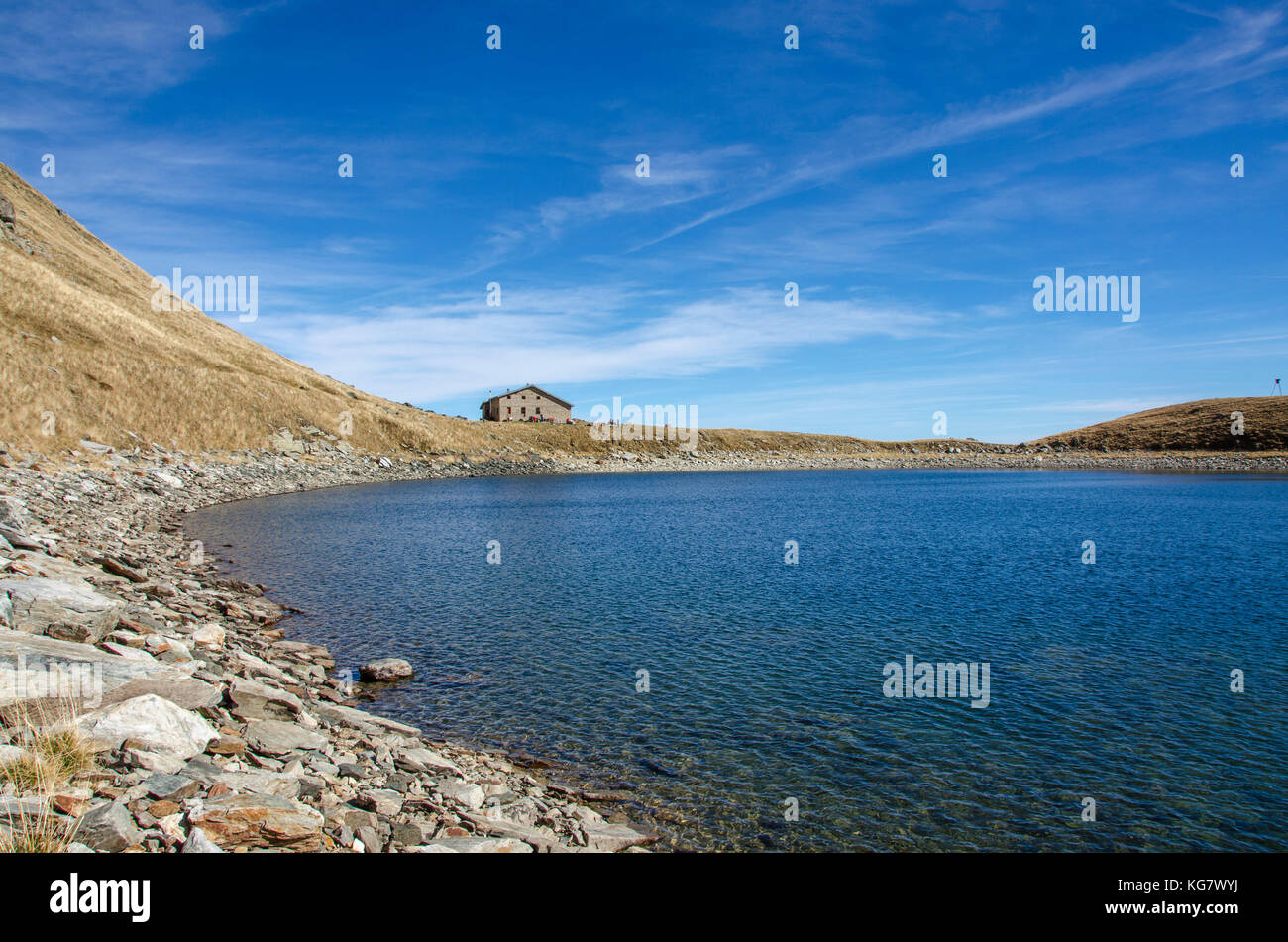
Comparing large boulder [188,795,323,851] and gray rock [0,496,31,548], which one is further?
gray rock [0,496,31,548]

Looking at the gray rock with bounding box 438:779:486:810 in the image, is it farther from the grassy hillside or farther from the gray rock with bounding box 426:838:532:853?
the grassy hillside

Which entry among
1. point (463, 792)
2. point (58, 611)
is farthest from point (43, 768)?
point (58, 611)

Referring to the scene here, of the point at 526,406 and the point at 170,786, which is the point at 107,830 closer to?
the point at 170,786

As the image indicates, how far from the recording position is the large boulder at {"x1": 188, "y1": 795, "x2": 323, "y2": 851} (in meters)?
8.69

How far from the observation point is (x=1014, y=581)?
3644 centimetres

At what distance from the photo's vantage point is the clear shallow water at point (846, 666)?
13789 mm

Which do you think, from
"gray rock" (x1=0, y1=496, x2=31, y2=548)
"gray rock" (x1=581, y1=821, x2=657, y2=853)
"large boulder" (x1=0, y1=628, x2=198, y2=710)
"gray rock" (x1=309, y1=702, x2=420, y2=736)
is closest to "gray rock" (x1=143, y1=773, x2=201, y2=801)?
"large boulder" (x1=0, y1=628, x2=198, y2=710)

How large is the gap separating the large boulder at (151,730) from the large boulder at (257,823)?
1707 mm

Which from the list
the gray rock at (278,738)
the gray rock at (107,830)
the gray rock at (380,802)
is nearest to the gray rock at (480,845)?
the gray rock at (380,802)

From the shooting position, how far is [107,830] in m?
7.97

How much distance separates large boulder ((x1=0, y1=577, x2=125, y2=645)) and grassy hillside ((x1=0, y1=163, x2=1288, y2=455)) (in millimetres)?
52900

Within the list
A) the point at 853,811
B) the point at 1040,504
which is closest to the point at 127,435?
the point at 853,811
